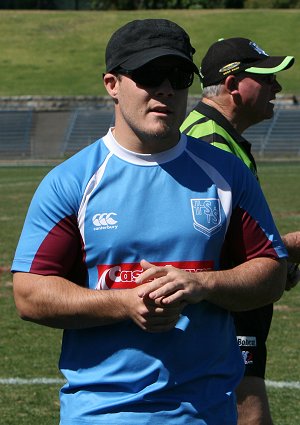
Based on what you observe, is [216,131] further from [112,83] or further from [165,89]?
[165,89]

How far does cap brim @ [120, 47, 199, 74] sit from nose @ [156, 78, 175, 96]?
0.28ft

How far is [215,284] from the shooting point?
342 cm

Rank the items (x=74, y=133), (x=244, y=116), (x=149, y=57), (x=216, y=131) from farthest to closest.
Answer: (x=74, y=133)
(x=244, y=116)
(x=216, y=131)
(x=149, y=57)

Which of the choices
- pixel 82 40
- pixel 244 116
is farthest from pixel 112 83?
pixel 82 40

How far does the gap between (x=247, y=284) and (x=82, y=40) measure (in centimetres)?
6565

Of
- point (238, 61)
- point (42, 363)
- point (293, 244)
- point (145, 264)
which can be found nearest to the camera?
point (145, 264)

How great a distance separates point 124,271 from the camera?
349 centimetres

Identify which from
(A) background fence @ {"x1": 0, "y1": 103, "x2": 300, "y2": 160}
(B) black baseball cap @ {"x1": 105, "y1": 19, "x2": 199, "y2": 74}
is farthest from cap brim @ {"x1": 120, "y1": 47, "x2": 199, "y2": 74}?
(A) background fence @ {"x1": 0, "y1": 103, "x2": 300, "y2": 160}

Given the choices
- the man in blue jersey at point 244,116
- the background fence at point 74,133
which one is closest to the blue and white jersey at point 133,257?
the man in blue jersey at point 244,116

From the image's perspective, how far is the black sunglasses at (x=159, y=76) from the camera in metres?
3.47

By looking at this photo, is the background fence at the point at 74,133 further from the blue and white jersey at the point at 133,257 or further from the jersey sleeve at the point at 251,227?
the blue and white jersey at the point at 133,257

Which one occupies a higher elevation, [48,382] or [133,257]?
[133,257]

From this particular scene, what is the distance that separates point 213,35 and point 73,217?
2555 inches

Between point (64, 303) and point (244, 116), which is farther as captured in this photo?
point (244, 116)
